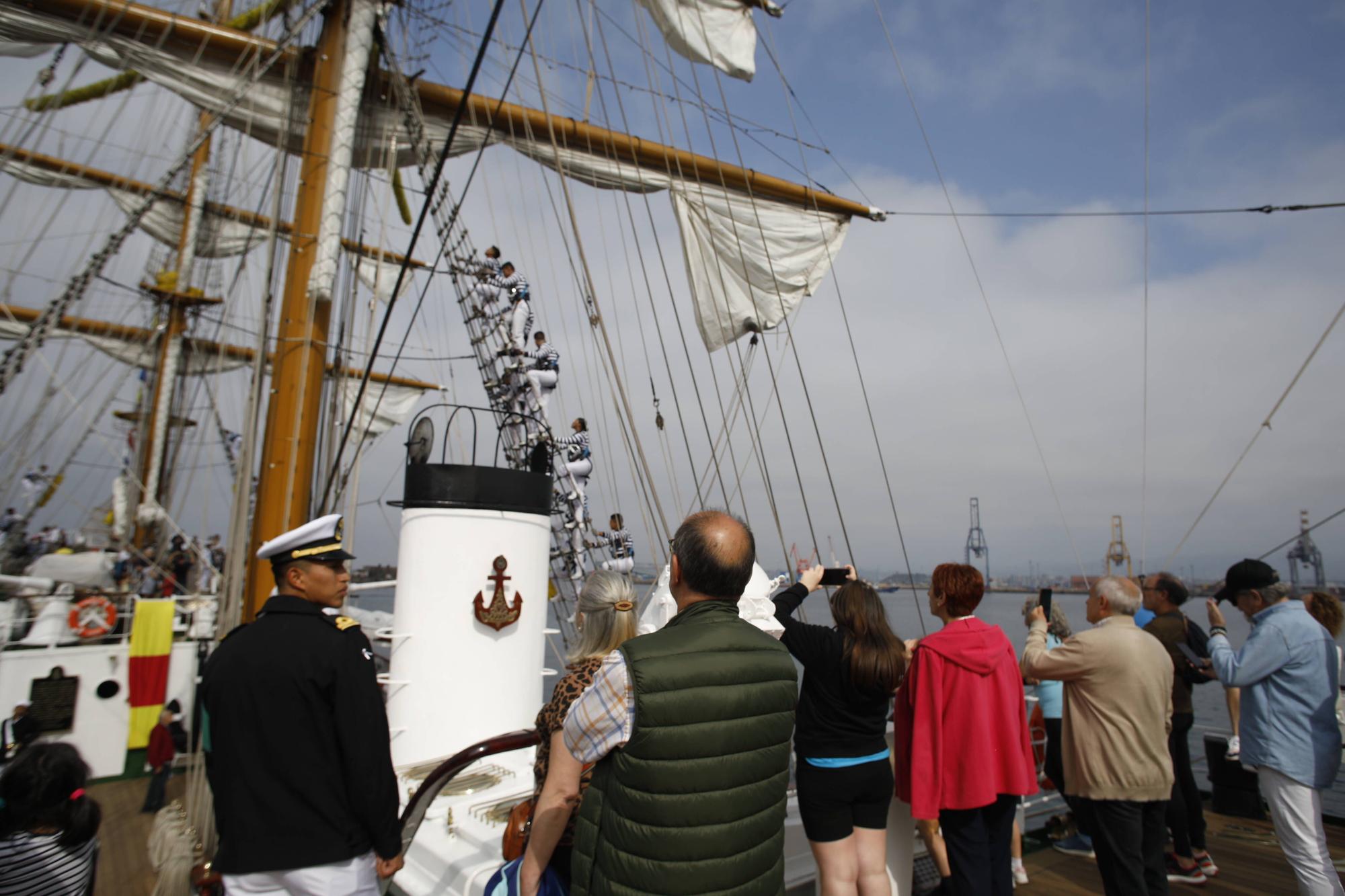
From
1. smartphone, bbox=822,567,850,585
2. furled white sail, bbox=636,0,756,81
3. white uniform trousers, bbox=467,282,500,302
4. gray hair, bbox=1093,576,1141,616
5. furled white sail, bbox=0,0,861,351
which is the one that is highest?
furled white sail, bbox=636,0,756,81

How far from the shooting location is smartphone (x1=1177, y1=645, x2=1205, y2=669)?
3682 millimetres

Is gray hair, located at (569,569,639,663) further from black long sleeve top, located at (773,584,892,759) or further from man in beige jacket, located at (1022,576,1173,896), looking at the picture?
man in beige jacket, located at (1022,576,1173,896)

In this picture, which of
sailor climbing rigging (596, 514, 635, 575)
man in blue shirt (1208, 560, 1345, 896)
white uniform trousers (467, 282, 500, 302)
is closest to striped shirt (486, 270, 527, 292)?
white uniform trousers (467, 282, 500, 302)

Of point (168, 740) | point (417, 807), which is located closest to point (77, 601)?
point (168, 740)

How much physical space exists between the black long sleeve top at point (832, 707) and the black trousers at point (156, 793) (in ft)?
24.6

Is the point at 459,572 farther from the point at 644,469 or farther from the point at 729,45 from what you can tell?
the point at 729,45

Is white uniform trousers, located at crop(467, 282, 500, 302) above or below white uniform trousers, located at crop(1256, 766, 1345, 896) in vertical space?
above

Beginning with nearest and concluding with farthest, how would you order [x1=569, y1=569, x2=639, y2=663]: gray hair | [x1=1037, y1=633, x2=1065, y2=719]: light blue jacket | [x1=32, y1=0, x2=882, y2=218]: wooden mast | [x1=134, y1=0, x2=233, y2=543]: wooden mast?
[x1=569, y1=569, x2=639, y2=663]: gray hair, [x1=1037, y1=633, x2=1065, y2=719]: light blue jacket, [x1=32, y1=0, x2=882, y2=218]: wooden mast, [x1=134, y1=0, x2=233, y2=543]: wooden mast

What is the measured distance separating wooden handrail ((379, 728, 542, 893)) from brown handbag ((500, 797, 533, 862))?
0.80ft

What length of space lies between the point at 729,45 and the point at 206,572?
1539 centimetres

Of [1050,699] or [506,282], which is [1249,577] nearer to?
[1050,699]

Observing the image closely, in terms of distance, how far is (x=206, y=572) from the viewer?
17.0 metres

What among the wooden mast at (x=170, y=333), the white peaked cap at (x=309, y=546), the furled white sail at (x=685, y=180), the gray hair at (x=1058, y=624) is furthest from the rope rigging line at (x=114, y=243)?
the wooden mast at (x=170, y=333)

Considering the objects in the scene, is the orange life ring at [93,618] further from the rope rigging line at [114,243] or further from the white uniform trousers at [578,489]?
the white uniform trousers at [578,489]
